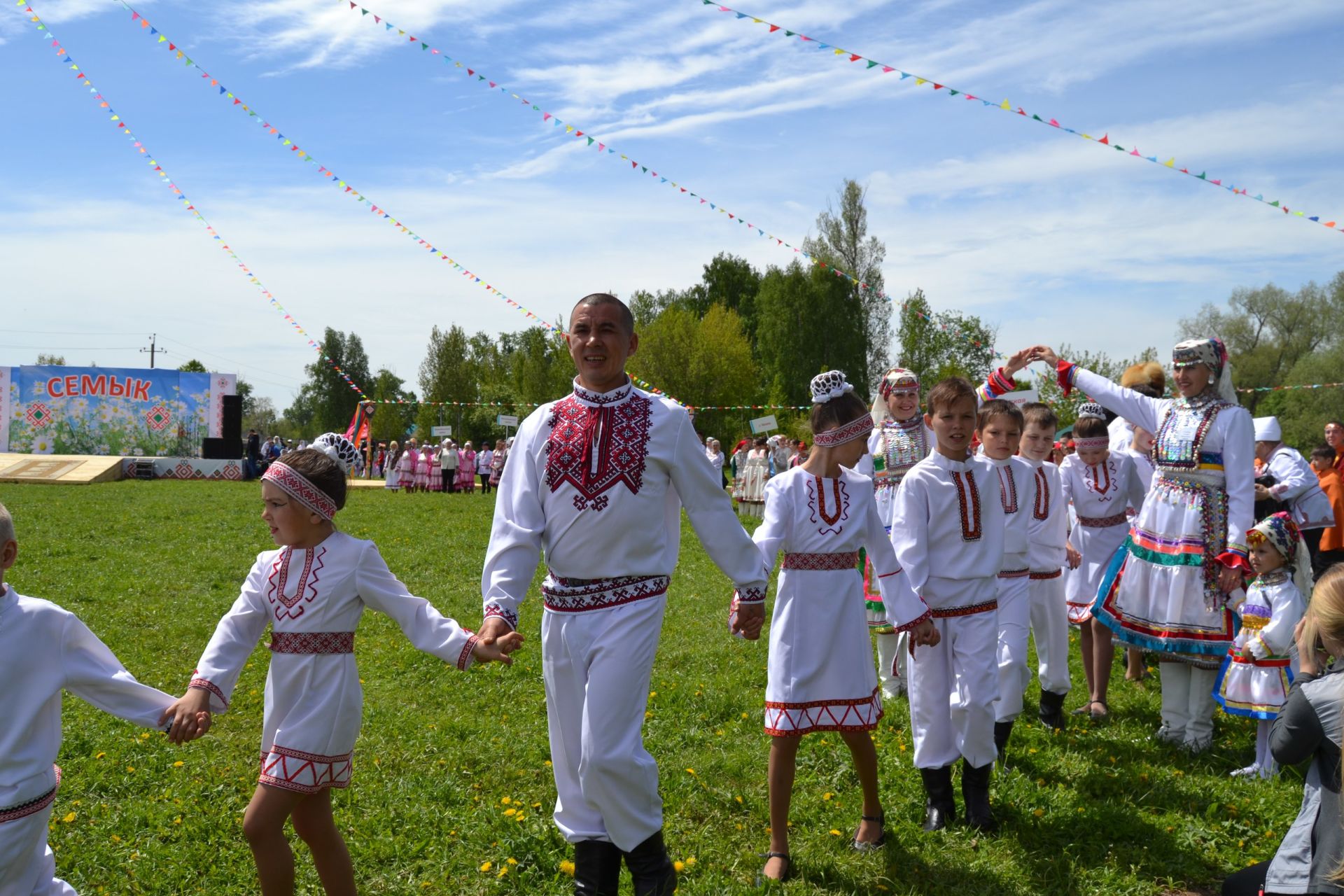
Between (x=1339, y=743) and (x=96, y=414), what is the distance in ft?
Answer: 144

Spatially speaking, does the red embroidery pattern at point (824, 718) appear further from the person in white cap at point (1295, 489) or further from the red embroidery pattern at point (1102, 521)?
the person in white cap at point (1295, 489)

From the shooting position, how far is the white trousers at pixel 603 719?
11.5ft

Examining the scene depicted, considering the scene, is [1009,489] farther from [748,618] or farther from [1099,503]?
[748,618]

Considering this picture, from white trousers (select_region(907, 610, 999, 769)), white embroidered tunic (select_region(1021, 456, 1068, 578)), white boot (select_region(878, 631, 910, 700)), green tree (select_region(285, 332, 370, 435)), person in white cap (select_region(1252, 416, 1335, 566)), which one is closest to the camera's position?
white trousers (select_region(907, 610, 999, 769))

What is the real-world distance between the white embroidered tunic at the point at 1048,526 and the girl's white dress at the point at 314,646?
4549 mm

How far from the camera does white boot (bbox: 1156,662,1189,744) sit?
6195 millimetres

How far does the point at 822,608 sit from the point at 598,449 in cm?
141

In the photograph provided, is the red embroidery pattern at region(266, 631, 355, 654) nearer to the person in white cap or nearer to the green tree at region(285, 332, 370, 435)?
the person in white cap

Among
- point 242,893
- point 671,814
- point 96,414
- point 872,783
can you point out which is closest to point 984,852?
point 872,783

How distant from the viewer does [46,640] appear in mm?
3064

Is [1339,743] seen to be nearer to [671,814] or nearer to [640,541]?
[640,541]

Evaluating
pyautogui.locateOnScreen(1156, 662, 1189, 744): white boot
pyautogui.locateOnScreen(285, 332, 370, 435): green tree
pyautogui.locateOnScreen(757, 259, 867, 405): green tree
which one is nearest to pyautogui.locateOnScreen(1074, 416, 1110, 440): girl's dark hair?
pyautogui.locateOnScreen(1156, 662, 1189, 744): white boot

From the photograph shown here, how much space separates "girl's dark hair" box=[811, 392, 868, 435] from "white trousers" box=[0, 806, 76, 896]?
326cm

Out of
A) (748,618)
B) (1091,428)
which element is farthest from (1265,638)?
(748,618)
